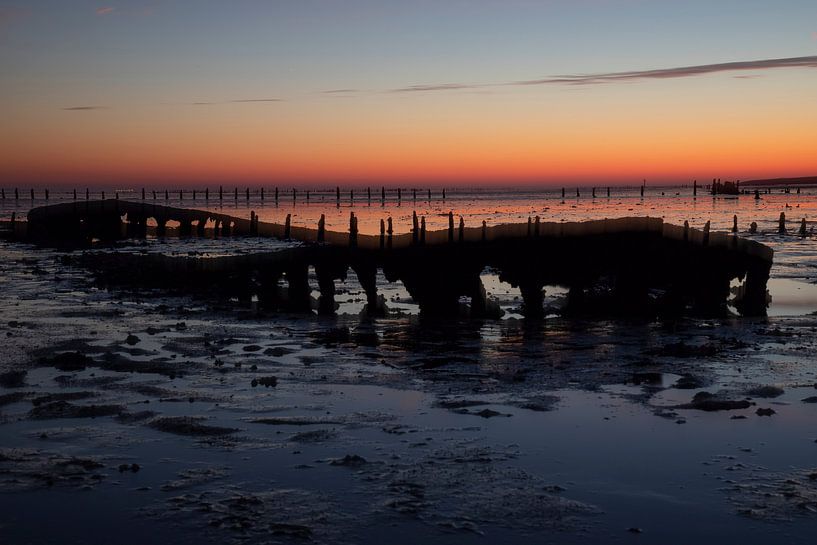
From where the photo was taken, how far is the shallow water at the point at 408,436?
969 cm

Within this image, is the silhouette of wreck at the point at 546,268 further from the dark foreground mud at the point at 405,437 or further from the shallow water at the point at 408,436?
the dark foreground mud at the point at 405,437

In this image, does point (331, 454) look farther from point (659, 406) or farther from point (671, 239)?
point (671, 239)

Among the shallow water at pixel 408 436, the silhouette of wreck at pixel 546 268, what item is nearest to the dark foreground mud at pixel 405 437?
the shallow water at pixel 408 436

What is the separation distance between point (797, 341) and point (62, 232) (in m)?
60.2

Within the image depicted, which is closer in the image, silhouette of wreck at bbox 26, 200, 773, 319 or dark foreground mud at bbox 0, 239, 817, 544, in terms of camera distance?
dark foreground mud at bbox 0, 239, 817, 544

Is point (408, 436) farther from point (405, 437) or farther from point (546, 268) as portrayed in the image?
point (546, 268)

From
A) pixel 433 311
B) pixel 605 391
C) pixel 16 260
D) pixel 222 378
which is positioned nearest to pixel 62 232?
pixel 16 260

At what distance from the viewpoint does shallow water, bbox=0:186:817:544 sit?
969cm

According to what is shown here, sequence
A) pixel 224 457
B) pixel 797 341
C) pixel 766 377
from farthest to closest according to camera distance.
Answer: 1. pixel 797 341
2. pixel 766 377
3. pixel 224 457

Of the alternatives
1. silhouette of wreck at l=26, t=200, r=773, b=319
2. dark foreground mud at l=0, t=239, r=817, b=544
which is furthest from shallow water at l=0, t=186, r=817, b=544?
silhouette of wreck at l=26, t=200, r=773, b=319

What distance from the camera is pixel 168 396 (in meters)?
15.4

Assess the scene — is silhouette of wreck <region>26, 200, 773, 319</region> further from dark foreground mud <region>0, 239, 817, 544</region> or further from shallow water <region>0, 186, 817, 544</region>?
dark foreground mud <region>0, 239, 817, 544</region>

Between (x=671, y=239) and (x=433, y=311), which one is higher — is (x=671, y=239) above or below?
above

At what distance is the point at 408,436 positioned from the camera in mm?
12914
